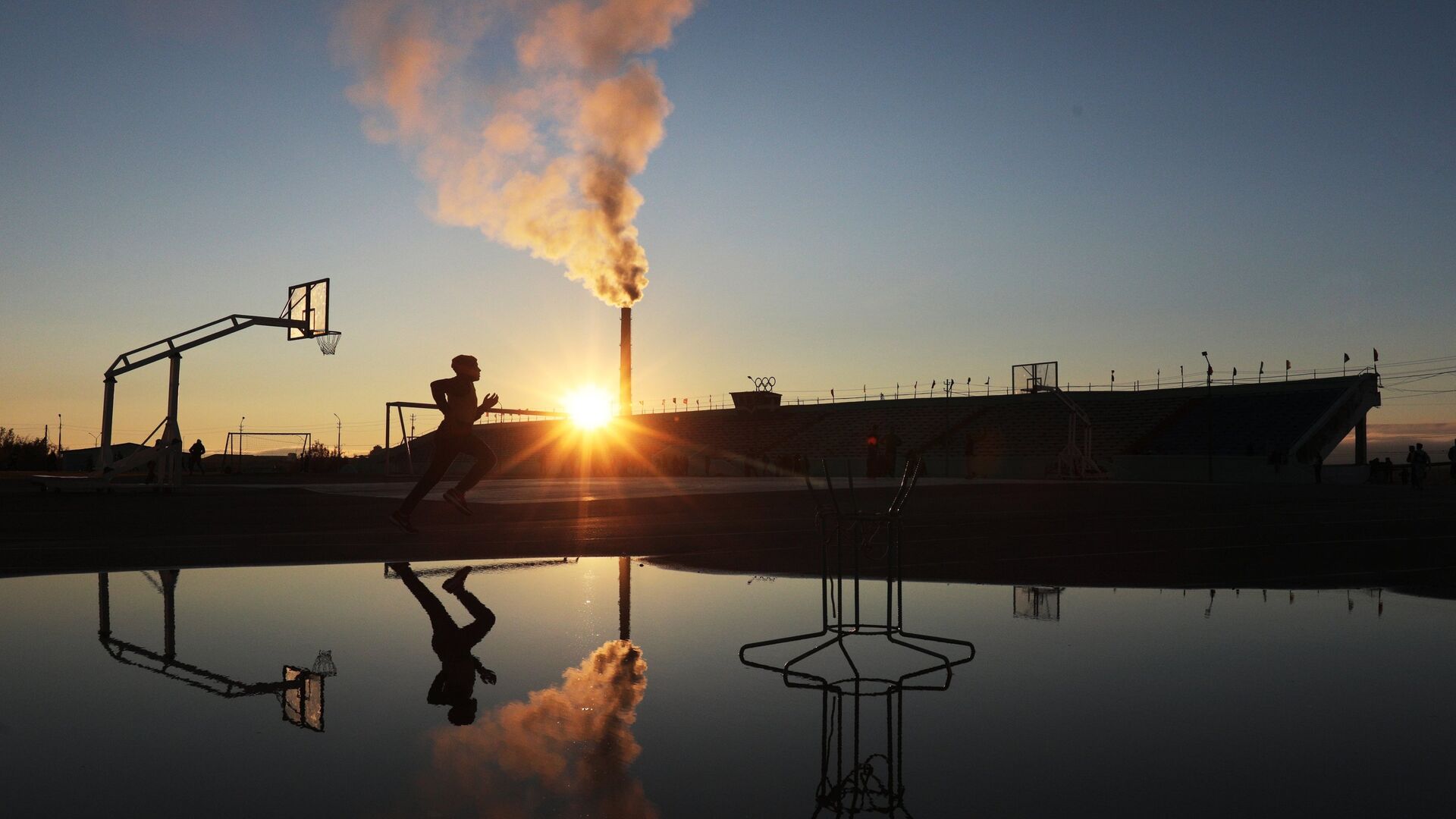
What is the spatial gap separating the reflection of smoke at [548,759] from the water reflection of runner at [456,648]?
0.26 m

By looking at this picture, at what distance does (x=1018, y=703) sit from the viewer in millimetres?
3969

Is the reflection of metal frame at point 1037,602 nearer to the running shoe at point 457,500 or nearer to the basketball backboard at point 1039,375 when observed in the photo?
the running shoe at point 457,500

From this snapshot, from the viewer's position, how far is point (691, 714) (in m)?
3.81

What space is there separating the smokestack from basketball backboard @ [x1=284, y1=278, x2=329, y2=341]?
143 ft

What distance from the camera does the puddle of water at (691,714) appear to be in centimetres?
291

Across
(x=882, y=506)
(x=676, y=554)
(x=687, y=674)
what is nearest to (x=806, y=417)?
(x=882, y=506)

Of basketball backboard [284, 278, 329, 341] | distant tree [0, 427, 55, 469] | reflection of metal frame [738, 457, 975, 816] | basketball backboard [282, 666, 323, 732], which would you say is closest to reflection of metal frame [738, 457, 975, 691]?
reflection of metal frame [738, 457, 975, 816]

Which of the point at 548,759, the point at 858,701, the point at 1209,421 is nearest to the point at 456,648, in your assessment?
the point at 548,759

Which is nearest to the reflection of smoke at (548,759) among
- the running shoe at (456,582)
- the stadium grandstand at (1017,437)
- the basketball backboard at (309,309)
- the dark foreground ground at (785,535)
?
the running shoe at (456,582)

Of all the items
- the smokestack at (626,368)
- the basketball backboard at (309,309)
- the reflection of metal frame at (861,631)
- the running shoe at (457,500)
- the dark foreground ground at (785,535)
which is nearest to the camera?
the reflection of metal frame at (861,631)

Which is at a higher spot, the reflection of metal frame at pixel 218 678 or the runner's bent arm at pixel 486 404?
the runner's bent arm at pixel 486 404

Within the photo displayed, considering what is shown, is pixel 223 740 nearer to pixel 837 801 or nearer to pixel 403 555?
pixel 837 801

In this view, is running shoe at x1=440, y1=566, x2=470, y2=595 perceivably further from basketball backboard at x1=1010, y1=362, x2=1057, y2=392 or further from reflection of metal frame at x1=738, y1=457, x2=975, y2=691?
basketball backboard at x1=1010, y1=362, x2=1057, y2=392

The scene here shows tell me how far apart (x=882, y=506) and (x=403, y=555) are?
9.95 metres
